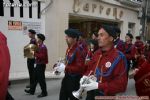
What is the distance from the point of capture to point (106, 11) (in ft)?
64.4

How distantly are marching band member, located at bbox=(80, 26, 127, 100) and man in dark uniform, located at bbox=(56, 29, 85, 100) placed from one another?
88.7 inches

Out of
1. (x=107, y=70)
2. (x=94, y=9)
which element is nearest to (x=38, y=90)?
(x=107, y=70)

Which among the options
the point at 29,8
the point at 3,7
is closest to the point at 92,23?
the point at 29,8

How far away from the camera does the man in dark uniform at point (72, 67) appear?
651cm

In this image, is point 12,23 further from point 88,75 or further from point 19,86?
point 88,75

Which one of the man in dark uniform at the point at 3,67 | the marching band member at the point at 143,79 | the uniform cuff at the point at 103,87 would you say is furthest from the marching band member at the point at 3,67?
the marching band member at the point at 143,79

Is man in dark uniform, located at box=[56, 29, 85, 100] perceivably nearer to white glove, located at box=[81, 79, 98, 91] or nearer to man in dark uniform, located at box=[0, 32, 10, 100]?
white glove, located at box=[81, 79, 98, 91]

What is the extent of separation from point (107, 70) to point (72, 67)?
259 centimetres

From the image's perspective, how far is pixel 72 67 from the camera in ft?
21.4

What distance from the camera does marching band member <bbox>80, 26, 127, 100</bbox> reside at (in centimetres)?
386

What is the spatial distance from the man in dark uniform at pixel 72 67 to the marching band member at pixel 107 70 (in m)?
2.25

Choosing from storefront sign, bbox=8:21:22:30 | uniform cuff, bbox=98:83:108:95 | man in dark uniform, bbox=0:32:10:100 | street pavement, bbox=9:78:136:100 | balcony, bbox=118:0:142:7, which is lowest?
street pavement, bbox=9:78:136:100

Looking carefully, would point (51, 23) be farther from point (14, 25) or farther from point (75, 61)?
point (75, 61)

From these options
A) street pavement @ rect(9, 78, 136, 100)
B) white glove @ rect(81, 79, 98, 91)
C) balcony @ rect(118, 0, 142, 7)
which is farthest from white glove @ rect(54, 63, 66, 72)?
balcony @ rect(118, 0, 142, 7)
